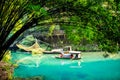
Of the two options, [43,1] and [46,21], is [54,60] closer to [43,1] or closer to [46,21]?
[46,21]

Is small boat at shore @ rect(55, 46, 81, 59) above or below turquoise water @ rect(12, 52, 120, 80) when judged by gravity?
above

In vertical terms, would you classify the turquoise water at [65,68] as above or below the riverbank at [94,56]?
below

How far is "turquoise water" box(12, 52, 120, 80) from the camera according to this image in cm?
2138

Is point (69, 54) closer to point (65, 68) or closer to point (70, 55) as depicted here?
point (70, 55)

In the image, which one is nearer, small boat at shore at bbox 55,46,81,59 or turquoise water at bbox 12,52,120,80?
turquoise water at bbox 12,52,120,80

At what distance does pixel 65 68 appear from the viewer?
24.8 metres

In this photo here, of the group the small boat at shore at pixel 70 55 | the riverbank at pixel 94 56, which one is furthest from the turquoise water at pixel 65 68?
the small boat at shore at pixel 70 55

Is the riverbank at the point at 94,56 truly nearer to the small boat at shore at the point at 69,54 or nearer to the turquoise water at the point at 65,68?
the turquoise water at the point at 65,68

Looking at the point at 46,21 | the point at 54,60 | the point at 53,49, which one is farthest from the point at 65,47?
the point at 46,21

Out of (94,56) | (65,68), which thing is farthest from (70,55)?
(65,68)

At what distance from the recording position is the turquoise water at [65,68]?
21.4 m

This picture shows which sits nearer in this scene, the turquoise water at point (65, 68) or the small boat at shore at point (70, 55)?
the turquoise water at point (65, 68)

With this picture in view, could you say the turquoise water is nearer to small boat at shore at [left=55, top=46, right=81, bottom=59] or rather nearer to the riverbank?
the riverbank

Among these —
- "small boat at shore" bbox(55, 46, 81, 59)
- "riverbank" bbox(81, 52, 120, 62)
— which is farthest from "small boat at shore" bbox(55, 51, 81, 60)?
"riverbank" bbox(81, 52, 120, 62)
